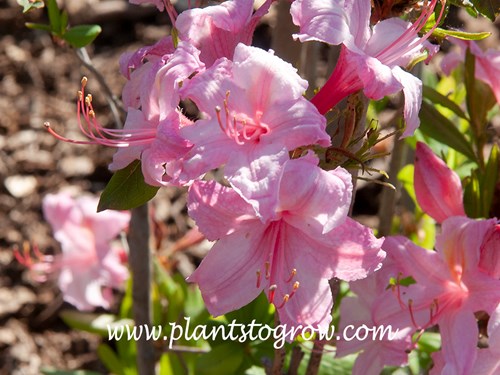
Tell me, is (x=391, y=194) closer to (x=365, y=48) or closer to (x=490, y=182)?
(x=490, y=182)

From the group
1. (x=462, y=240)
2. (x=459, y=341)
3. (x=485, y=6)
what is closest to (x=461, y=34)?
(x=485, y=6)

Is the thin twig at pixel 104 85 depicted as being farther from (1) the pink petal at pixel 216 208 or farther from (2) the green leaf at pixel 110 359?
(2) the green leaf at pixel 110 359

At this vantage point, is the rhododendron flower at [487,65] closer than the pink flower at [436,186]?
No

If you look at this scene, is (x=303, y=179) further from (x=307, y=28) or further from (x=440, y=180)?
(x=440, y=180)

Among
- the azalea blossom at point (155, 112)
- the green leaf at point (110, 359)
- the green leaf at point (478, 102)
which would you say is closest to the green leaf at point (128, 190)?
the azalea blossom at point (155, 112)

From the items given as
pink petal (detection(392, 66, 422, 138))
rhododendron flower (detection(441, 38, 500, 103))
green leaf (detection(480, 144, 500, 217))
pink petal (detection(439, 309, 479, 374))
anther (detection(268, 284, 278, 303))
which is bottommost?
pink petal (detection(439, 309, 479, 374))

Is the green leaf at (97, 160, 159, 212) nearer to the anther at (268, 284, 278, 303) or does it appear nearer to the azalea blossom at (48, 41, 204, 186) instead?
the azalea blossom at (48, 41, 204, 186)

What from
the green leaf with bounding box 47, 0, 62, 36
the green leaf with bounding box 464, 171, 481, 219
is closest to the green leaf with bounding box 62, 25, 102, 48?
the green leaf with bounding box 47, 0, 62, 36
